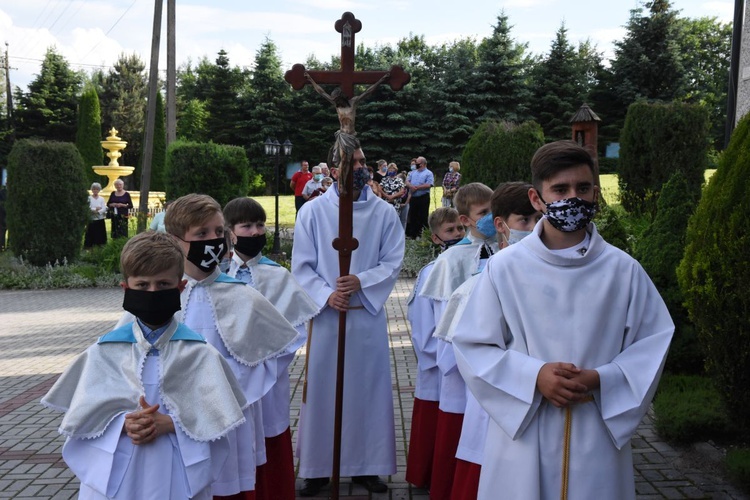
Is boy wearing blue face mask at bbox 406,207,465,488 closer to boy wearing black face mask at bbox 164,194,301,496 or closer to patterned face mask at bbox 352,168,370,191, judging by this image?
patterned face mask at bbox 352,168,370,191

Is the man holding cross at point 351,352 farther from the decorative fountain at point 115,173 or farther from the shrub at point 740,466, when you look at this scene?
the decorative fountain at point 115,173

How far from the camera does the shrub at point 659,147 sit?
16141 mm

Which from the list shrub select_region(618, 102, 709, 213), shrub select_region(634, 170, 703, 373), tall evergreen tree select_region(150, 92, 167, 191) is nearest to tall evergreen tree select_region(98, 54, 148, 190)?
tall evergreen tree select_region(150, 92, 167, 191)

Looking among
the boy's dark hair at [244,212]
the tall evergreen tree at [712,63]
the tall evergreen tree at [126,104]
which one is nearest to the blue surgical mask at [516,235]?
the boy's dark hair at [244,212]

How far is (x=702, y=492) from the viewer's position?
4.86 m

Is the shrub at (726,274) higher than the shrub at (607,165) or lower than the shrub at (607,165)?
lower

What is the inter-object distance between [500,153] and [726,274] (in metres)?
9.68

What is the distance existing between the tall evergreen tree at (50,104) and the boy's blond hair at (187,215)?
52.7 metres

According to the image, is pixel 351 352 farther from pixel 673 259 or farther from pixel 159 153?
pixel 159 153

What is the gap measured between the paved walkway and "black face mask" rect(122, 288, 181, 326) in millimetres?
2511

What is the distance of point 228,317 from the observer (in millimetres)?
3795

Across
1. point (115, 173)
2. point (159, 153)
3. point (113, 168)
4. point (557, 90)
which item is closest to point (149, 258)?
point (113, 168)

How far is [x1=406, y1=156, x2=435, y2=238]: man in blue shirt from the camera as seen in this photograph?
2069 cm

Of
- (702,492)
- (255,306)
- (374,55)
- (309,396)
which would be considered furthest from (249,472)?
(374,55)
